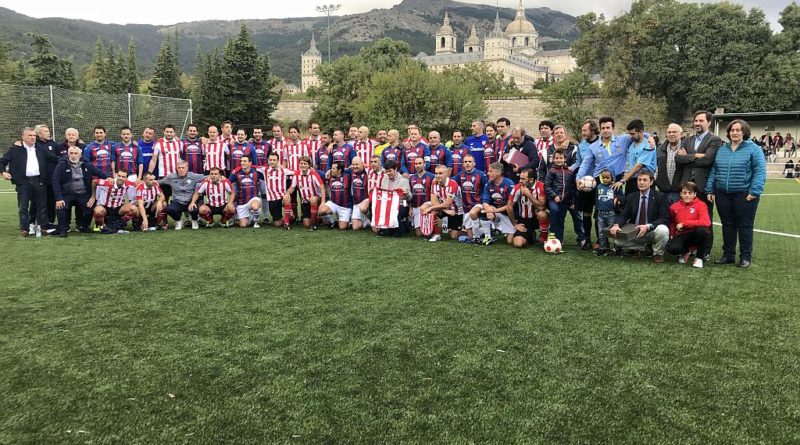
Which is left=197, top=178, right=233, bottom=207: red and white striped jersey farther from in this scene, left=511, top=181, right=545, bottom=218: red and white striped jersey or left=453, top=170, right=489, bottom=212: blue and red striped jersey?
left=511, top=181, right=545, bottom=218: red and white striped jersey

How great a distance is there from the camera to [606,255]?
20.0 feet

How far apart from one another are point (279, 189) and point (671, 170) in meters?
5.62

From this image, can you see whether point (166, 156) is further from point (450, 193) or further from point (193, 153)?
point (450, 193)

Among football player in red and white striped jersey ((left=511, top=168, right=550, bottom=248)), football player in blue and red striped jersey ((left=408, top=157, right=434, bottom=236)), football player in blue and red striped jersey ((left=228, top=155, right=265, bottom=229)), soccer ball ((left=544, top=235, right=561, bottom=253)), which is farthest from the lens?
football player in blue and red striped jersey ((left=228, top=155, right=265, bottom=229))

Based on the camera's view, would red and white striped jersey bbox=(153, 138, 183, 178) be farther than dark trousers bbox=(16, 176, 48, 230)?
Yes

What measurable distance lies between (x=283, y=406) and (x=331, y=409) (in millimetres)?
242

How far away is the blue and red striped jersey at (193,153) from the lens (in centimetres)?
841

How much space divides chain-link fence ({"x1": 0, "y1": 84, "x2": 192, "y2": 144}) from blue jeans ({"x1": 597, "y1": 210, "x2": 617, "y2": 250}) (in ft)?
52.6

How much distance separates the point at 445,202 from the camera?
281 inches

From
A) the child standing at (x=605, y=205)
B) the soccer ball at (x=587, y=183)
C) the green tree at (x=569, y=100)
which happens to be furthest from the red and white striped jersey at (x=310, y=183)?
the green tree at (x=569, y=100)

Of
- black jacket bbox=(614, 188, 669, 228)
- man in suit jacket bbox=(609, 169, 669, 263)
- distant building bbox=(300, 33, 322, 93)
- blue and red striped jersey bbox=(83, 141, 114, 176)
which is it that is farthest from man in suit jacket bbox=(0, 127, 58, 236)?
distant building bbox=(300, 33, 322, 93)

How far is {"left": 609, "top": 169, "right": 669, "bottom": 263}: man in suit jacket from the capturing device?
5.60 metres

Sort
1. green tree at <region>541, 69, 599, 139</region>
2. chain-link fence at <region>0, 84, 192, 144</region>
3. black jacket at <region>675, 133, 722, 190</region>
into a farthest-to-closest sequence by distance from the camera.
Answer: green tree at <region>541, 69, 599, 139</region> → chain-link fence at <region>0, 84, 192, 144</region> → black jacket at <region>675, 133, 722, 190</region>

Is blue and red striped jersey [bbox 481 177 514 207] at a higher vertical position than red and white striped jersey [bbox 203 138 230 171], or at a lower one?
lower
